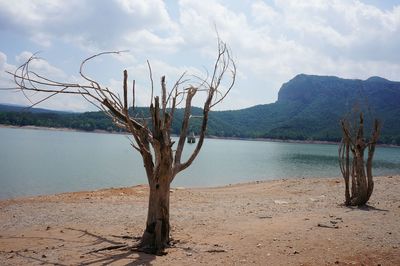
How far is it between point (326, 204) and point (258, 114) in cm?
16672

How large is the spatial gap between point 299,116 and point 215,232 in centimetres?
15678

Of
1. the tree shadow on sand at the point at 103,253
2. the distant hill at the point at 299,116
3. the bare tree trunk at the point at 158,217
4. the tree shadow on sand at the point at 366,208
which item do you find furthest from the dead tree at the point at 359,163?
the distant hill at the point at 299,116

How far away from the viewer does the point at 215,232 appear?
30.4ft

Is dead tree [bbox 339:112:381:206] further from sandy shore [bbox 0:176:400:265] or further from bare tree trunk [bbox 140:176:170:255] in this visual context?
bare tree trunk [bbox 140:176:170:255]

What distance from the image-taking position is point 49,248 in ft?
25.9

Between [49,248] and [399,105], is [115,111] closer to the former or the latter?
[49,248]

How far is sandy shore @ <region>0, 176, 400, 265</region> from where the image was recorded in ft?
23.6

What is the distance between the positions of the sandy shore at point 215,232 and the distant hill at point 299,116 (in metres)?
95.2

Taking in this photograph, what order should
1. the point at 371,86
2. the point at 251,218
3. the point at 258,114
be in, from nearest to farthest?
the point at 251,218 < the point at 371,86 < the point at 258,114

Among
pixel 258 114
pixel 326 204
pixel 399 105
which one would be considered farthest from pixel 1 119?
pixel 326 204

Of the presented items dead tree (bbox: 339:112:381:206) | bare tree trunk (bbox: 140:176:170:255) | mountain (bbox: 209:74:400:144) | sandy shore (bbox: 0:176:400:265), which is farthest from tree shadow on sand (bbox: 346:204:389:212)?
mountain (bbox: 209:74:400:144)

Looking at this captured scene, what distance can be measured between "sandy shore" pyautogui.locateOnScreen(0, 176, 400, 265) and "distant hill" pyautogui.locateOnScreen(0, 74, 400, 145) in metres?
95.2

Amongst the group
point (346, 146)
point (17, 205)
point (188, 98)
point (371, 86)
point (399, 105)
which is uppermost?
point (371, 86)

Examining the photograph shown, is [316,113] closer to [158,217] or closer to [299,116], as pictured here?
[299,116]
